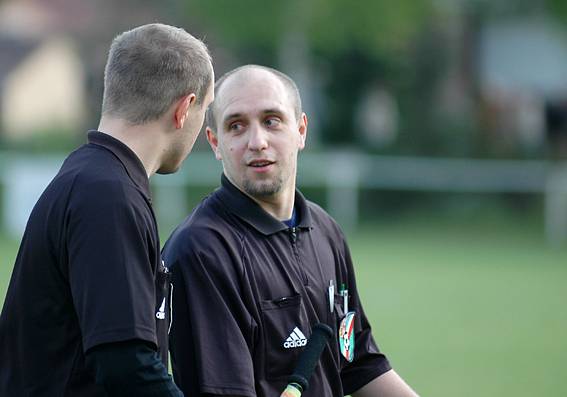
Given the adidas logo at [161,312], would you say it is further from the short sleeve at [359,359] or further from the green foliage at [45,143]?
the green foliage at [45,143]

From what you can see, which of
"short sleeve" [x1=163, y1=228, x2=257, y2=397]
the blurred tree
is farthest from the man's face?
the blurred tree

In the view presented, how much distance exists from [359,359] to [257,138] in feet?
3.31

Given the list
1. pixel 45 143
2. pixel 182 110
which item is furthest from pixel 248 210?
pixel 45 143

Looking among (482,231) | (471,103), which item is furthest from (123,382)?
(471,103)

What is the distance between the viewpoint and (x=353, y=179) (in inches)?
921

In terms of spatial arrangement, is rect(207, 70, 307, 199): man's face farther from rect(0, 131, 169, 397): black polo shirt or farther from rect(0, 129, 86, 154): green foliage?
rect(0, 129, 86, 154): green foliage

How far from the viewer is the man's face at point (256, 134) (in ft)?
13.5

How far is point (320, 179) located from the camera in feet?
75.9

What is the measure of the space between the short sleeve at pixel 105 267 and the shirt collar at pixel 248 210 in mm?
971

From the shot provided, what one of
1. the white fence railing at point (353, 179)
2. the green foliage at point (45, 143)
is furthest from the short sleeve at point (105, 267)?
the green foliage at point (45, 143)

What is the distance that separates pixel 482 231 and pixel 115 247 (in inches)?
744

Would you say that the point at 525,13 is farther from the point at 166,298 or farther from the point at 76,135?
the point at 166,298

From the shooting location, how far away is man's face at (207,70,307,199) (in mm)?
4105

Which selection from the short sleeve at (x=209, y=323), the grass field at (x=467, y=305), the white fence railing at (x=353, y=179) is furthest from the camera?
the white fence railing at (x=353, y=179)
